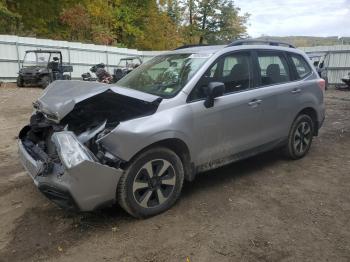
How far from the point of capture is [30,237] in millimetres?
3416

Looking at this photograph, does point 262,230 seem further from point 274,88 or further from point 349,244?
point 274,88

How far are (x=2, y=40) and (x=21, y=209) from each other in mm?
17107

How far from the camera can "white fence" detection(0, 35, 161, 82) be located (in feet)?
61.2

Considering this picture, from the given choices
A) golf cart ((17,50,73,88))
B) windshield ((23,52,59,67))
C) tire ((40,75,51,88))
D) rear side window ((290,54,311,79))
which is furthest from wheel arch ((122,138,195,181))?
windshield ((23,52,59,67))

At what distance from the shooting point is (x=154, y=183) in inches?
148

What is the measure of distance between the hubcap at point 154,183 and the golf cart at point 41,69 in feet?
44.0

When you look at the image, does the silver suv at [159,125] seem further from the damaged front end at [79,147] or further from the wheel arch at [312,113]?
the wheel arch at [312,113]

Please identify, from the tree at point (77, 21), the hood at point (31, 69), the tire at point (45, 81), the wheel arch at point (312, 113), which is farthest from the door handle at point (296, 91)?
the tree at point (77, 21)

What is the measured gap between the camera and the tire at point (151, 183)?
3543 mm

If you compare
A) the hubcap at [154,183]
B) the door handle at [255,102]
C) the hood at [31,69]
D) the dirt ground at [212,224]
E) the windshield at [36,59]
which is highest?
the windshield at [36,59]

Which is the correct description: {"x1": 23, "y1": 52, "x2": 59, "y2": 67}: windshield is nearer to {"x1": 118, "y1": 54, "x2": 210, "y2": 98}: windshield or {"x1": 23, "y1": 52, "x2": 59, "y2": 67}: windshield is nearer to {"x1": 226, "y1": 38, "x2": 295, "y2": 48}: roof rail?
{"x1": 118, "y1": 54, "x2": 210, "y2": 98}: windshield

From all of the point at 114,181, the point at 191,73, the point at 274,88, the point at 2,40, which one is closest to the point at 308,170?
the point at 274,88

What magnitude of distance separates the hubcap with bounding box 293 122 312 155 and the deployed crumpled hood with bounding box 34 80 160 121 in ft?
9.34

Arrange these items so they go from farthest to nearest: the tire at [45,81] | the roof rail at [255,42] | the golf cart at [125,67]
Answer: the tire at [45,81], the golf cart at [125,67], the roof rail at [255,42]
